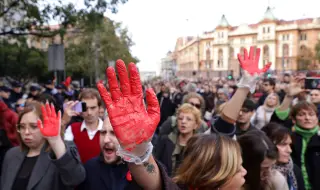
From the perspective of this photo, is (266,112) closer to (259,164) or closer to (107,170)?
(259,164)

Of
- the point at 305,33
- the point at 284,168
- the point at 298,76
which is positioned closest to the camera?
the point at 284,168

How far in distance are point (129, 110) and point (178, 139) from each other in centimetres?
253

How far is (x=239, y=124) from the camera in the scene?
4266 millimetres

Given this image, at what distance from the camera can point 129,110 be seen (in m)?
1.39

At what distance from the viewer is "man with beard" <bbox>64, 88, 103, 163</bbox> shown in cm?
359

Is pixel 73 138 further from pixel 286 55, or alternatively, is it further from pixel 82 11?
A: pixel 286 55

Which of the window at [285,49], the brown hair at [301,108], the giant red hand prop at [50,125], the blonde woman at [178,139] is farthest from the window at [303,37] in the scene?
the giant red hand prop at [50,125]

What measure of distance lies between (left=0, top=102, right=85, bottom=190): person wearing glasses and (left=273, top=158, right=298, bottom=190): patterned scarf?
1.73 meters

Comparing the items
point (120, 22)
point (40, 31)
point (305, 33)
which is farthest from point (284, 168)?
point (305, 33)

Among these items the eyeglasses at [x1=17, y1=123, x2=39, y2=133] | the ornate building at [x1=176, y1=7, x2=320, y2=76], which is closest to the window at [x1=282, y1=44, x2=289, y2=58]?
the ornate building at [x1=176, y1=7, x2=320, y2=76]

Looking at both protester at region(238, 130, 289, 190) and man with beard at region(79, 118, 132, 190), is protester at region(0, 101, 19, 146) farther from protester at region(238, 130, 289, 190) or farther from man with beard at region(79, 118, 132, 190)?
protester at region(238, 130, 289, 190)

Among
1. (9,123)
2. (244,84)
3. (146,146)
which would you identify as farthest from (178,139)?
(146,146)

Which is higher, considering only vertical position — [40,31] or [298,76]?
[40,31]

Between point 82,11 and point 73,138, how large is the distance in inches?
294
